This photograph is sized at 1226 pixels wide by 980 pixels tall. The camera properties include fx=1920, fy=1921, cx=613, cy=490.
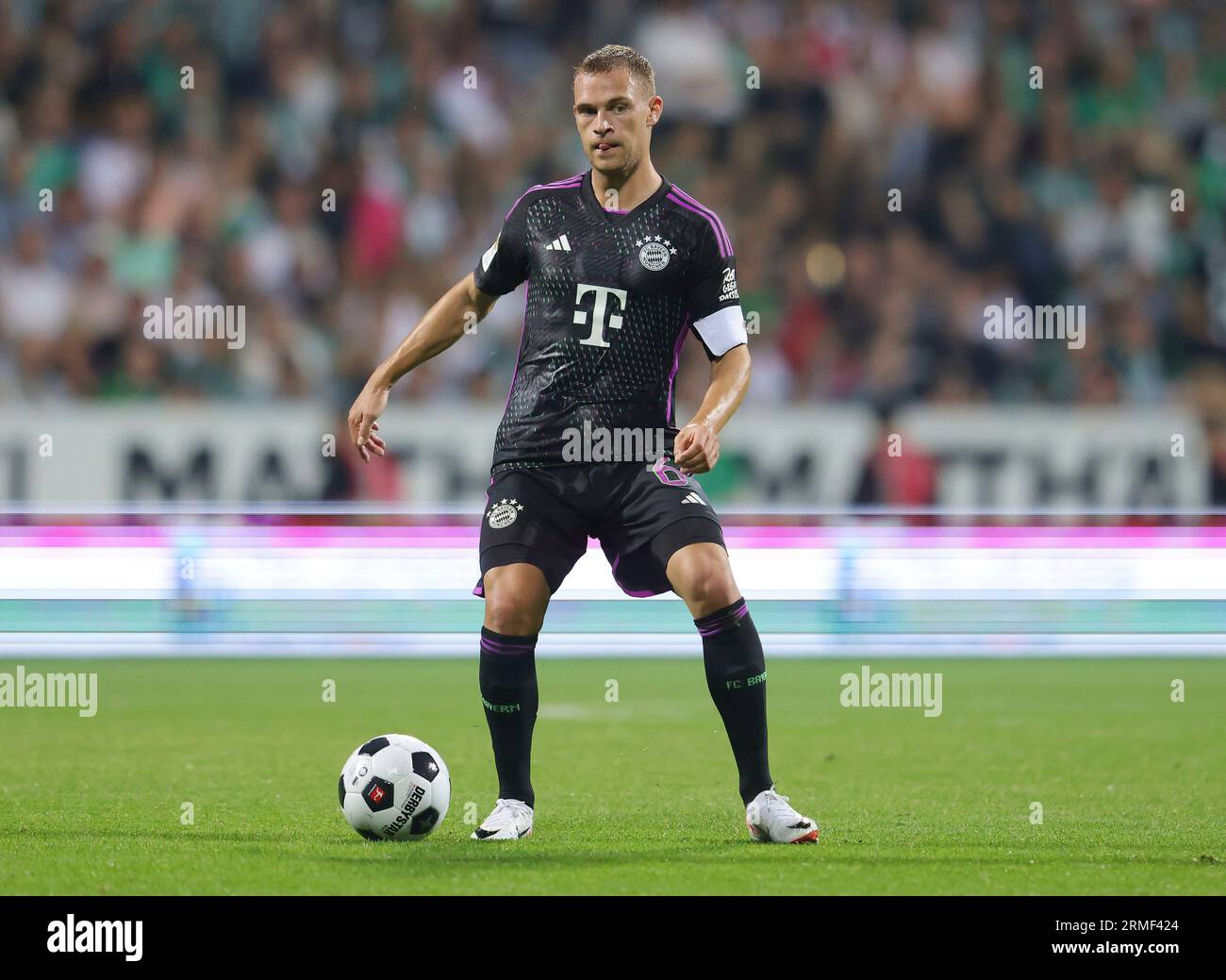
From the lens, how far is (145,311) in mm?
13938

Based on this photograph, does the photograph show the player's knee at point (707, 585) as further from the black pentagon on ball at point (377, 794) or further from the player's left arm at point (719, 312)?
the black pentagon on ball at point (377, 794)

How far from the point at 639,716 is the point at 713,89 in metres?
8.13

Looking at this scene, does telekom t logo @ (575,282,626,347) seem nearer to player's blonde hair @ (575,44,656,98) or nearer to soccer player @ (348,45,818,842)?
soccer player @ (348,45,818,842)

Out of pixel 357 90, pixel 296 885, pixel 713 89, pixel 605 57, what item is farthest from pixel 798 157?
pixel 296 885

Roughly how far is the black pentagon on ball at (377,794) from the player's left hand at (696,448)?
52.4 inches

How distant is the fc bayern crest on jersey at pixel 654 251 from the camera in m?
5.88

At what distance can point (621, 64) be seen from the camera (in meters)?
5.80

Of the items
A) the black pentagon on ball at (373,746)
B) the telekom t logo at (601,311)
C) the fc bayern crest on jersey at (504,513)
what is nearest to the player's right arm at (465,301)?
the telekom t logo at (601,311)

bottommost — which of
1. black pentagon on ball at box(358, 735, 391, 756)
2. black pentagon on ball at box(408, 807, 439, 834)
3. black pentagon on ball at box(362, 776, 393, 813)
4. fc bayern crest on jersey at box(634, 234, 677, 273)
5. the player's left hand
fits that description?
black pentagon on ball at box(408, 807, 439, 834)

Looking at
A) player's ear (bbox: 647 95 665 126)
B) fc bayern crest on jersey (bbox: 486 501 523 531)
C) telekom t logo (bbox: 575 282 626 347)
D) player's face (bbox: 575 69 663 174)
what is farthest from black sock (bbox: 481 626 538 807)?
player's ear (bbox: 647 95 665 126)

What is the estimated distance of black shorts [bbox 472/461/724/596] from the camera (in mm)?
5762

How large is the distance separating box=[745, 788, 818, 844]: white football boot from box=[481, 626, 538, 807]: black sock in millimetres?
691

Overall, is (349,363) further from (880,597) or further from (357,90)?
(880,597)

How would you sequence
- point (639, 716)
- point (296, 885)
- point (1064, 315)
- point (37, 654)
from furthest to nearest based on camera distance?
point (1064, 315), point (37, 654), point (639, 716), point (296, 885)
